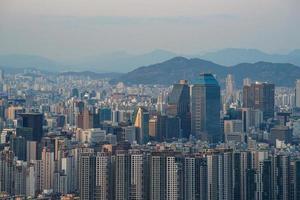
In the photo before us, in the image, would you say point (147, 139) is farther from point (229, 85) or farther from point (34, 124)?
point (229, 85)

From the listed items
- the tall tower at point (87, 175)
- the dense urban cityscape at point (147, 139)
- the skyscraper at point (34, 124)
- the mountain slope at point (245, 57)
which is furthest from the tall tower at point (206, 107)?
the tall tower at point (87, 175)

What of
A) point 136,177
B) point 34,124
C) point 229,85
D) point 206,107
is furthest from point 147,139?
point 229,85

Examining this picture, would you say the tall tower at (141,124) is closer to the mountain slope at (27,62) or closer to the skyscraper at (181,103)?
the skyscraper at (181,103)

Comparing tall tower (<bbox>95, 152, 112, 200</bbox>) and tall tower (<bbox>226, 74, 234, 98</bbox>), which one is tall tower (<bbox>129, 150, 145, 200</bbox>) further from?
tall tower (<bbox>226, 74, 234, 98</bbox>)

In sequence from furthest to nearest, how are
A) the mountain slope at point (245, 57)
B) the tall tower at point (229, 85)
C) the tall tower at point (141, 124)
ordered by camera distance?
the tall tower at point (229, 85) < the mountain slope at point (245, 57) < the tall tower at point (141, 124)

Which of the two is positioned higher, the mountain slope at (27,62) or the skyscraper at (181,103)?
the mountain slope at (27,62)

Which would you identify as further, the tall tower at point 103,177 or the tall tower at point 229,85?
the tall tower at point 229,85

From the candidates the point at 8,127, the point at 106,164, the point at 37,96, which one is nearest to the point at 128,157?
the point at 106,164

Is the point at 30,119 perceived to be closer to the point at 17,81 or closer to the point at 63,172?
the point at 17,81
